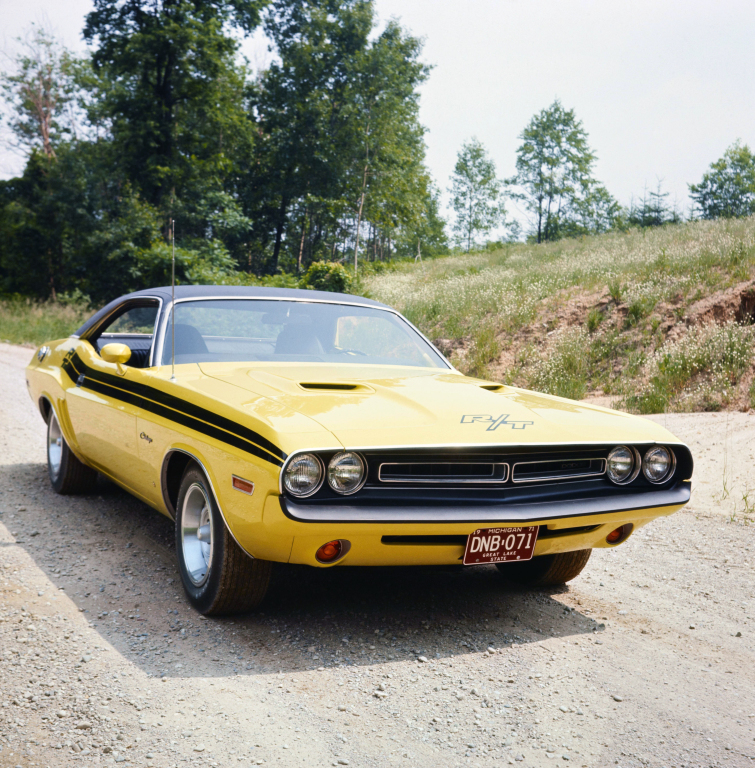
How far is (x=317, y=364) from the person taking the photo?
13.2 ft

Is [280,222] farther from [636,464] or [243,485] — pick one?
[243,485]

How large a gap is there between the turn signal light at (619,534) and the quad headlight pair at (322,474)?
1.38 metres

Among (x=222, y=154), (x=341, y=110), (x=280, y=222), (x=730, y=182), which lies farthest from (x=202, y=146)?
(x=730, y=182)

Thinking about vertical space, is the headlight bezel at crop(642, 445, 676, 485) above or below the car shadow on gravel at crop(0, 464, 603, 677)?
above

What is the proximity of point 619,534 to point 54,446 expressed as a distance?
13.3 ft

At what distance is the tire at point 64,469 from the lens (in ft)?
16.8

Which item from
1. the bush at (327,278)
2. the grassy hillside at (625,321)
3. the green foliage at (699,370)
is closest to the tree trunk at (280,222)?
the bush at (327,278)

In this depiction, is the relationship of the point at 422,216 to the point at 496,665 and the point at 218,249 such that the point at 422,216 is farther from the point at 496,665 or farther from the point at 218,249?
the point at 496,665

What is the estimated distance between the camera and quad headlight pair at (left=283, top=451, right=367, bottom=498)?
270 cm

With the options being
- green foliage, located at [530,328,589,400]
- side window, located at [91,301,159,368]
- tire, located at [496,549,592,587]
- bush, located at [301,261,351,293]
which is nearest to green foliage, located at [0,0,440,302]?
bush, located at [301,261,351,293]

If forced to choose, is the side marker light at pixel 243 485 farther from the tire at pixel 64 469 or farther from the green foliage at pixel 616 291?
the green foliage at pixel 616 291

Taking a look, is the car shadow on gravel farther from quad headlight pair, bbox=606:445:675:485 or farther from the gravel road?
quad headlight pair, bbox=606:445:675:485

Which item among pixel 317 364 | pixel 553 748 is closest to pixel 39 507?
pixel 317 364

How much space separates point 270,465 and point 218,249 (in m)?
25.5
